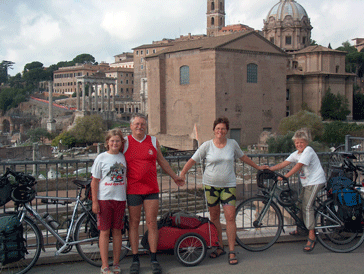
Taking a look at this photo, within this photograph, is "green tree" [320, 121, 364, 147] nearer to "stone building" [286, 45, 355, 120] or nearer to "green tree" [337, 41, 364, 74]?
"stone building" [286, 45, 355, 120]

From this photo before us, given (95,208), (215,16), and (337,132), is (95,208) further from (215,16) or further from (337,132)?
(215,16)

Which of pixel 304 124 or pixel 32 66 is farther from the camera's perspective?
pixel 32 66

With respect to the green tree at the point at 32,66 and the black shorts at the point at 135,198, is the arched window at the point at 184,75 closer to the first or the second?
the black shorts at the point at 135,198

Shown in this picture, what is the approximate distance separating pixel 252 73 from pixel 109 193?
32706 mm

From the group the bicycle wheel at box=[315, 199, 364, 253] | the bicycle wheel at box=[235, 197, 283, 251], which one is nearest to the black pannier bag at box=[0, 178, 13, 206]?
the bicycle wheel at box=[235, 197, 283, 251]

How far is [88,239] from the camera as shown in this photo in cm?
441

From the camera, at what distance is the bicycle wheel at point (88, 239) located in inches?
172

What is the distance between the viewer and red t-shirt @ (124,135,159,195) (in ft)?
14.0

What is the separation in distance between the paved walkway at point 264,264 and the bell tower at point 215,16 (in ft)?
231

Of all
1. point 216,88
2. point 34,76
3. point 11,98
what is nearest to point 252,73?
point 216,88

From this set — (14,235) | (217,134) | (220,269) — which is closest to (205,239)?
(220,269)

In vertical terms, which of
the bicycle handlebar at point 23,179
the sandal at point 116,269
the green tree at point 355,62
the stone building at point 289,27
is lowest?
the sandal at point 116,269

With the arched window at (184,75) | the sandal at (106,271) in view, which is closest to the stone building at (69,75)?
the arched window at (184,75)

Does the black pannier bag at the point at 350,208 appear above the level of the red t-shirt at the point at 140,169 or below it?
below
